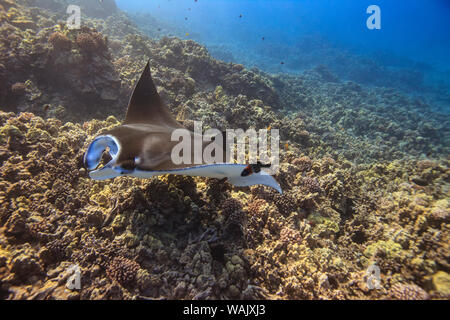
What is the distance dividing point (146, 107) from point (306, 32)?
3034 inches

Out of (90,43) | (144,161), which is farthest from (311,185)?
(90,43)

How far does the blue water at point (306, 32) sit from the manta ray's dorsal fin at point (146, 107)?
55.2 ft

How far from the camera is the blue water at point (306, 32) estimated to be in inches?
1373

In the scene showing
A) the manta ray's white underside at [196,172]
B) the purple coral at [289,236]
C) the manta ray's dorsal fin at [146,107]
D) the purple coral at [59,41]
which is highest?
the purple coral at [59,41]

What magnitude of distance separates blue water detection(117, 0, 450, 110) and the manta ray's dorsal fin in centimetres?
1681

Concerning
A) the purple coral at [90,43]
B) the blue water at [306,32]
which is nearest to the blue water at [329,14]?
the blue water at [306,32]

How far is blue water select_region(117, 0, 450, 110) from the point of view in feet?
114

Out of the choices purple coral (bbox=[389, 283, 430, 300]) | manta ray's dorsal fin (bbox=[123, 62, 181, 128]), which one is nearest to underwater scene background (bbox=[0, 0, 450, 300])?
purple coral (bbox=[389, 283, 430, 300])

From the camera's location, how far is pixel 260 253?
2.61 meters

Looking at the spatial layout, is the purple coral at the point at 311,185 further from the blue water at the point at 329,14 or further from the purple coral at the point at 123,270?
the blue water at the point at 329,14

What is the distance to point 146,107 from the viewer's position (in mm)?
3297

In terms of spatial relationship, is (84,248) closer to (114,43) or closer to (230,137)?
(230,137)

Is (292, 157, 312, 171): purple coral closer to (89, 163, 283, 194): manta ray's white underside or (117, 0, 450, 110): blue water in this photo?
(89, 163, 283, 194): manta ray's white underside

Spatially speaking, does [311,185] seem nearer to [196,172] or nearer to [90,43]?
[196,172]
